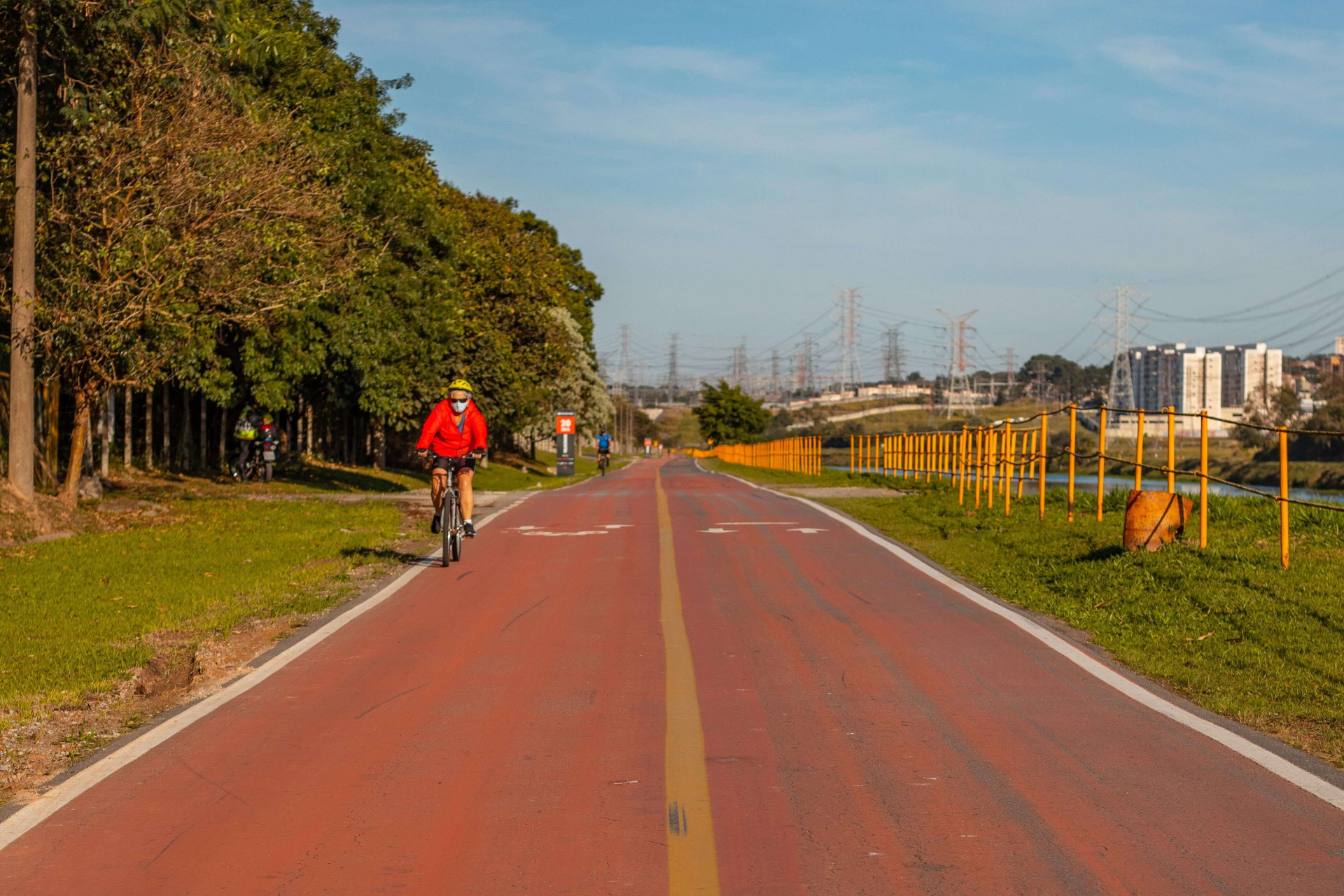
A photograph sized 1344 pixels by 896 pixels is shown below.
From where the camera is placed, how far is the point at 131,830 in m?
5.45

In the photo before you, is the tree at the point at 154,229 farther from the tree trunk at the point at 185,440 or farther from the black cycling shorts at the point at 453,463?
the tree trunk at the point at 185,440

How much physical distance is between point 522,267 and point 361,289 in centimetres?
1995

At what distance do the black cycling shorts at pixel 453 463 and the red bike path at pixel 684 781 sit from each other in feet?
13.4

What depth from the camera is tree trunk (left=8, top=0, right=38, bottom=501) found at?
17.7 metres

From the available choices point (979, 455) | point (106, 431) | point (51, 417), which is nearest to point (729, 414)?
point (106, 431)

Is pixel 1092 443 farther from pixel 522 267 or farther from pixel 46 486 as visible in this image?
pixel 46 486

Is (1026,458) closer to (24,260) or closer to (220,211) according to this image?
(220,211)

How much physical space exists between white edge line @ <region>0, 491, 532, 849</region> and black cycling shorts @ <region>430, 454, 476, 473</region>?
10.1 feet

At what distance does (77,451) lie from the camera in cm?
1991

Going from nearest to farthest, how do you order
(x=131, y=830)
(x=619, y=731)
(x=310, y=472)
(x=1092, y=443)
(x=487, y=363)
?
(x=131, y=830) → (x=619, y=731) → (x=310, y=472) → (x=487, y=363) → (x=1092, y=443)

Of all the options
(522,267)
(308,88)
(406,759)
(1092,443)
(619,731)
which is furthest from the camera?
(1092,443)

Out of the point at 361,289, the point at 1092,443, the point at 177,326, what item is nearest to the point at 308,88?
the point at 361,289

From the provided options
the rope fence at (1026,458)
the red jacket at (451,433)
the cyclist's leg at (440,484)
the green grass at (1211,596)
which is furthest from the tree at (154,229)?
the rope fence at (1026,458)

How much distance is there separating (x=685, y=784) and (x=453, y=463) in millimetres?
9121
